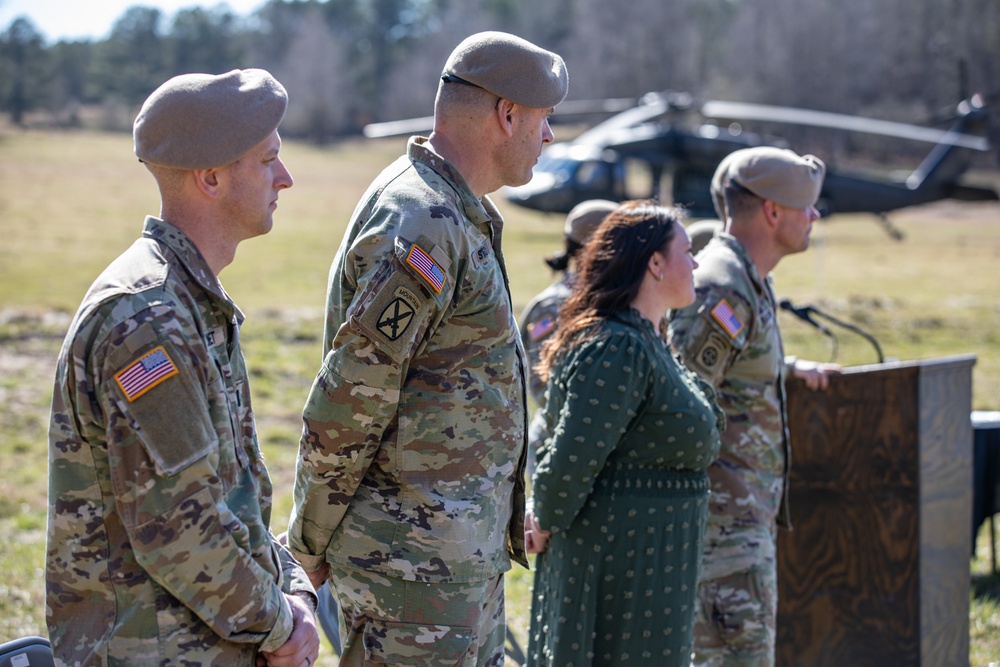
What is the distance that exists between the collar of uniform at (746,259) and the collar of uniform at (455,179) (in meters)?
1.44

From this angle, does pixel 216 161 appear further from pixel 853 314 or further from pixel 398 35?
pixel 398 35

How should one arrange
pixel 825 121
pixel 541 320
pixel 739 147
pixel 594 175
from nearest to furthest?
pixel 541 320 → pixel 825 121 → pixel 739 147 → pixel 594 175

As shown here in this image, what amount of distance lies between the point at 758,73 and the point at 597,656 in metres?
61.9

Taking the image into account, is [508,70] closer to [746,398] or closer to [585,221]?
[746,398]

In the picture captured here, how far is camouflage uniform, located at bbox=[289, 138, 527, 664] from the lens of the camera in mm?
2256

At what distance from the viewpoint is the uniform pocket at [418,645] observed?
2.31m

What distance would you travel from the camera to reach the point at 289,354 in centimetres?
1076

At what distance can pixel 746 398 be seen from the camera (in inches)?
139

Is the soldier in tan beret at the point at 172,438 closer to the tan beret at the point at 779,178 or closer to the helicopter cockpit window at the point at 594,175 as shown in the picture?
the tan beret at the point at 779,178

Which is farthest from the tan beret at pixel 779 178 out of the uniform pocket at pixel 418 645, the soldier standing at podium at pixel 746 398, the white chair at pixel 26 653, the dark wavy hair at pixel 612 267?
the white chair at pixel 26 653

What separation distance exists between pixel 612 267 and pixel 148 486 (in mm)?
1737

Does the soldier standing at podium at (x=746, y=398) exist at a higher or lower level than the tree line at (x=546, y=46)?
higher

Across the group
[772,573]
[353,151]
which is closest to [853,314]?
[772,573]

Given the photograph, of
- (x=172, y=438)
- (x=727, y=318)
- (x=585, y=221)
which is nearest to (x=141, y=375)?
(x=172, y=438)
